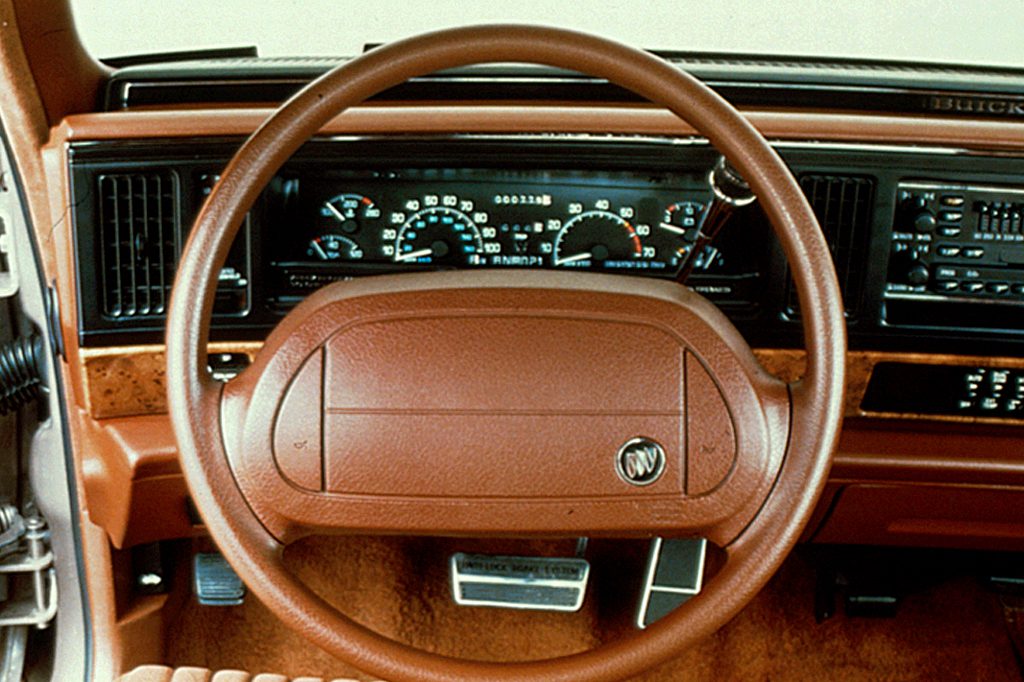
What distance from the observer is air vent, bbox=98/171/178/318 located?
3.89 ft

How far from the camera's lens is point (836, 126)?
1.21 meters

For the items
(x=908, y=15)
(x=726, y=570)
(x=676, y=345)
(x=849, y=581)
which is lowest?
(x=849, y=581)

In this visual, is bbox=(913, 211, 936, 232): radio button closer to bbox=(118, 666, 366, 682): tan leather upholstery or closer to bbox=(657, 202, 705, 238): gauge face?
bbox=(657, 202, 705, 238): gauge face

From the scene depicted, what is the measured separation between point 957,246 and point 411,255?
2.12ft

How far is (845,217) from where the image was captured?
Result: 1.24m

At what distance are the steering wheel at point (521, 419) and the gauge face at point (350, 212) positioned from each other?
0.29m

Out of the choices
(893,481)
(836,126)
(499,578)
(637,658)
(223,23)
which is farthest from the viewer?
(499,578)

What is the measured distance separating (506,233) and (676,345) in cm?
35

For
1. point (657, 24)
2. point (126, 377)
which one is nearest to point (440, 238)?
point (126, 377)

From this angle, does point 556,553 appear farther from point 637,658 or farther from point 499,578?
point 637,658

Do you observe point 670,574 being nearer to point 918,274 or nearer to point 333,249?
point 918,274

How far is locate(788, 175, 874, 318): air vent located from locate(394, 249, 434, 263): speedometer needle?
0.44 metres

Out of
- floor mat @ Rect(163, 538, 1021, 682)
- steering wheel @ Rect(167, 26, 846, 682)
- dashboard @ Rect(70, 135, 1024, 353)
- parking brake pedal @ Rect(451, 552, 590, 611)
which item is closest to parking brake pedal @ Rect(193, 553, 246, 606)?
floor mat @ Rect(163, 538, 1021, 682)

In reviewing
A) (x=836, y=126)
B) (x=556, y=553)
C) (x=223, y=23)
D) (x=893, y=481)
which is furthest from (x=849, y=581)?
(x=223, y=23)
